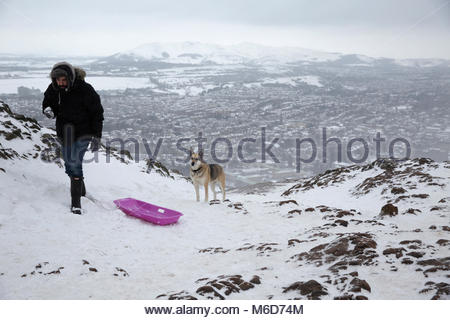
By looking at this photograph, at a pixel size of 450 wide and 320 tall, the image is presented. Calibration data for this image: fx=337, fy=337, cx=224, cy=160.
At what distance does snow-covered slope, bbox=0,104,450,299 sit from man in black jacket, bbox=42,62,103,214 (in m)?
1.11

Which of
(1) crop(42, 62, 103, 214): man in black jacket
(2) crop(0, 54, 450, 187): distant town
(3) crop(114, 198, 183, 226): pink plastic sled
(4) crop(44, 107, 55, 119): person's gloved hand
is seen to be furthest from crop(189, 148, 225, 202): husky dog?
(2) crop(0, 54, 450, 187): distant town

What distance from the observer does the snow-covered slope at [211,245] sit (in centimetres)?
463

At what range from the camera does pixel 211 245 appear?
7.66 meters

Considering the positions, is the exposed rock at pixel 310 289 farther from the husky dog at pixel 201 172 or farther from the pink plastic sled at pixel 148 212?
the husky dog at pixel 201 172

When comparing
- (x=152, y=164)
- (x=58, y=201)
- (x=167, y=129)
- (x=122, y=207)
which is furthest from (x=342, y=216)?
(x=167, y=129)

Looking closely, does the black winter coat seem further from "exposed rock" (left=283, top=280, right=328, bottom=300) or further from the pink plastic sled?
"exposed rock" (left=283, top=280, right=328, bottom=300)

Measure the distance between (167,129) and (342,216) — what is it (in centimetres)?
4894

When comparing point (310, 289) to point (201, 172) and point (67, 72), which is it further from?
point (201, 172)

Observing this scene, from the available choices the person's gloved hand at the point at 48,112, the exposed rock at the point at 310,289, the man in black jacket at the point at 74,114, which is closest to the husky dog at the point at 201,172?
the man in black jacket at the point at 74,114

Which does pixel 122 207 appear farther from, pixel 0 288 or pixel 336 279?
pixel 336 279

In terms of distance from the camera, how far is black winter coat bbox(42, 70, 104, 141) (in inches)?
300

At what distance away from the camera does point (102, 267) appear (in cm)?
570

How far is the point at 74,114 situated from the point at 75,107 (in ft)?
0.53

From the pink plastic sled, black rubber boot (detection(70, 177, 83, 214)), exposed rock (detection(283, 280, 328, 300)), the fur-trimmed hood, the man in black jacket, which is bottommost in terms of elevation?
the pink plastic sled
